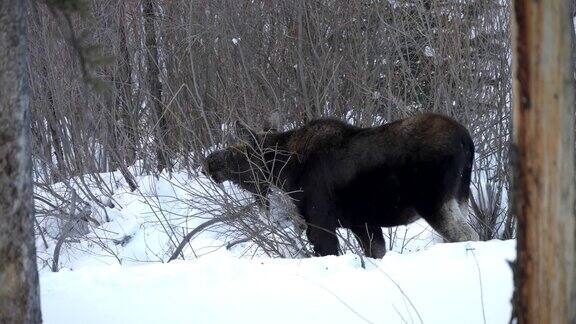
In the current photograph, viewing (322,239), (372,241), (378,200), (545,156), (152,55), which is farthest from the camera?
(152,55)

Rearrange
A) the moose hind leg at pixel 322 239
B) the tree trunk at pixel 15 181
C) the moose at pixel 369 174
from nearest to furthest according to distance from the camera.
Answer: the tree trunk at pixel 15 181
the moose at pixel 369 174
the moose hind leg at pixel 322 239

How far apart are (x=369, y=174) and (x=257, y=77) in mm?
4707

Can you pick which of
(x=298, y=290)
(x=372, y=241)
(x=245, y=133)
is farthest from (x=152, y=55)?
(x=298, y=290)

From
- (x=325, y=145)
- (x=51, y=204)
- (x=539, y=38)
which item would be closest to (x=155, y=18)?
(x=51, y=204)

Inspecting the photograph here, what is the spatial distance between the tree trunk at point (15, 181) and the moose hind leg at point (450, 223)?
4684 mm

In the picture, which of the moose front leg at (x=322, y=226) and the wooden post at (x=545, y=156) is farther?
the moose front leg at (x=322, y=226)

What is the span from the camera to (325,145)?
8.73m

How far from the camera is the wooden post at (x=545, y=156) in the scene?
3.79 metres

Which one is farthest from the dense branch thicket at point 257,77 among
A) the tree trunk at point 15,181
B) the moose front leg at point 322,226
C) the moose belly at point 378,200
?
the tree trunk at point 15,181

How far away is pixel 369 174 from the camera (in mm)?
8391

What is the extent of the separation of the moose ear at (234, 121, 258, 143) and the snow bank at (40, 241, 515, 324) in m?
2.72

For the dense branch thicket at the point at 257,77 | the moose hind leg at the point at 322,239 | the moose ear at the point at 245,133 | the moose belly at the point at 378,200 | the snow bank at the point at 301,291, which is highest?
the dense branch thicket at the point at 257,77

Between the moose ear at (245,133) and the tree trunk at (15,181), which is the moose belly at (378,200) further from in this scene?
the tree trunk at (15,181)

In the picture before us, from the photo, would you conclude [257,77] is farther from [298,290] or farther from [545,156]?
[545,156]
